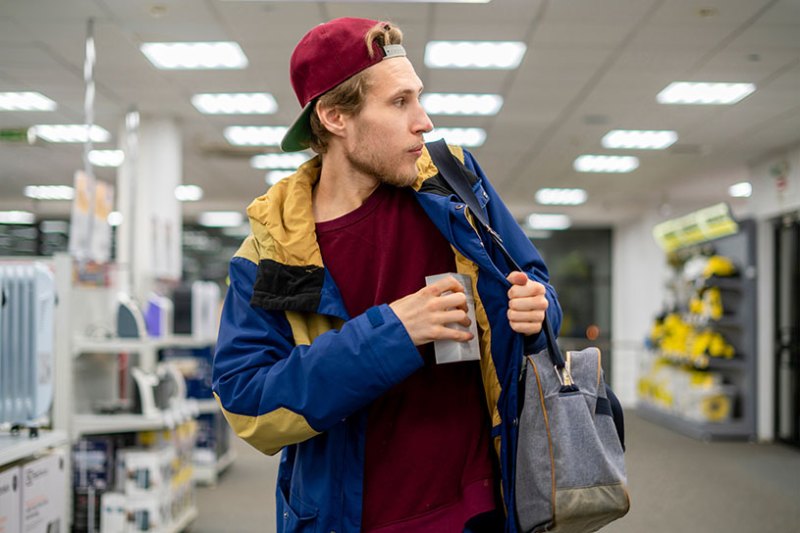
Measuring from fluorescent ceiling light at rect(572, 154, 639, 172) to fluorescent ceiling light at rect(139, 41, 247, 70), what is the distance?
5.31 meters

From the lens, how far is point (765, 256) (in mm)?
9469

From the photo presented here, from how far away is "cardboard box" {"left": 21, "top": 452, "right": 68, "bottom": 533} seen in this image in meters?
2.41

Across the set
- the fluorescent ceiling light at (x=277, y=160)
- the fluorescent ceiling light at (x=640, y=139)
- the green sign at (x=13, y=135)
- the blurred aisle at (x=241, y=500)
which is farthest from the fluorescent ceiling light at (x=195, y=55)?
the fluorescent ceiling light at (x=640, y=139)

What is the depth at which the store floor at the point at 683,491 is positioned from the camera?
5352mm

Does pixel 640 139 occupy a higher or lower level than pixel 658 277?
higher

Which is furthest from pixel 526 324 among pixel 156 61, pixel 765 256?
pixel 765 256

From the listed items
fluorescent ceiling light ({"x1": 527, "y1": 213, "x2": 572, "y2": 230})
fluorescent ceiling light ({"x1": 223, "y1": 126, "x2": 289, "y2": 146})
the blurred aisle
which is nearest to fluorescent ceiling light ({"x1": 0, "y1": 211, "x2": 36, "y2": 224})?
fluorescent ceiling light ({"x1": 223, "y1": 126, "x2": 289, "y2": 146})

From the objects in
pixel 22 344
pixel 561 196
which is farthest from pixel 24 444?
pixel 561 196

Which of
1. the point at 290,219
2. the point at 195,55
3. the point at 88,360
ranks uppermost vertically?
the point at 195,55

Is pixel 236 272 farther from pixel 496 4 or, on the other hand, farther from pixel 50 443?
Result: pixel 496 4

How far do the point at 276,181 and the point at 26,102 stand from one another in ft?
21.1

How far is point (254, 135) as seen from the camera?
29.7 ft

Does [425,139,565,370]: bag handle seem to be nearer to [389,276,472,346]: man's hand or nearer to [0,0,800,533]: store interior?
[389,276,472,346]: man's hand

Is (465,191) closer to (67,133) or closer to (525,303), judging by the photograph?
(525,303)
